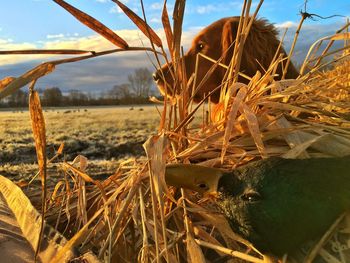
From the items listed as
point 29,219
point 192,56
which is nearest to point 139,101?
point 192,56

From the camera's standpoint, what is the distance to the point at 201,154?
1308 mm

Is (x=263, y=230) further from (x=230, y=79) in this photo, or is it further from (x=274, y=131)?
(x=230, y=79)

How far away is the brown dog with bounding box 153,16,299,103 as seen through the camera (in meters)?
4.70

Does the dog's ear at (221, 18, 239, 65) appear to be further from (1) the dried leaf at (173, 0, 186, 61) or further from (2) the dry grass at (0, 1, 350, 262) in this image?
(1) the dried leaf at (173, 0, 186, 61)

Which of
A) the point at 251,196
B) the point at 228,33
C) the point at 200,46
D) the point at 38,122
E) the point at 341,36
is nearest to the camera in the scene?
the point at 251,196

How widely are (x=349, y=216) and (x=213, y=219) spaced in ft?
1.13

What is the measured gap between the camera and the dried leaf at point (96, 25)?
50.2 inches

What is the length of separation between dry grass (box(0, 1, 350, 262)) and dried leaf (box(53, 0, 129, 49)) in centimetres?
8

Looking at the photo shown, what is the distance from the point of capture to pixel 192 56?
523cm

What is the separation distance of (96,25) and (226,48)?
3761 mm

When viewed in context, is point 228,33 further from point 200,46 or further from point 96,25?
point 96,25

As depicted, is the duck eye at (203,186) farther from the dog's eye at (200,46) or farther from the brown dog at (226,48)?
the dog's eye at (200,46)

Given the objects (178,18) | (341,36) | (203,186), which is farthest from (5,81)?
(341,36)

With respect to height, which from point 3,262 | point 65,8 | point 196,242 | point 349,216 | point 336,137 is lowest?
point 3,262
